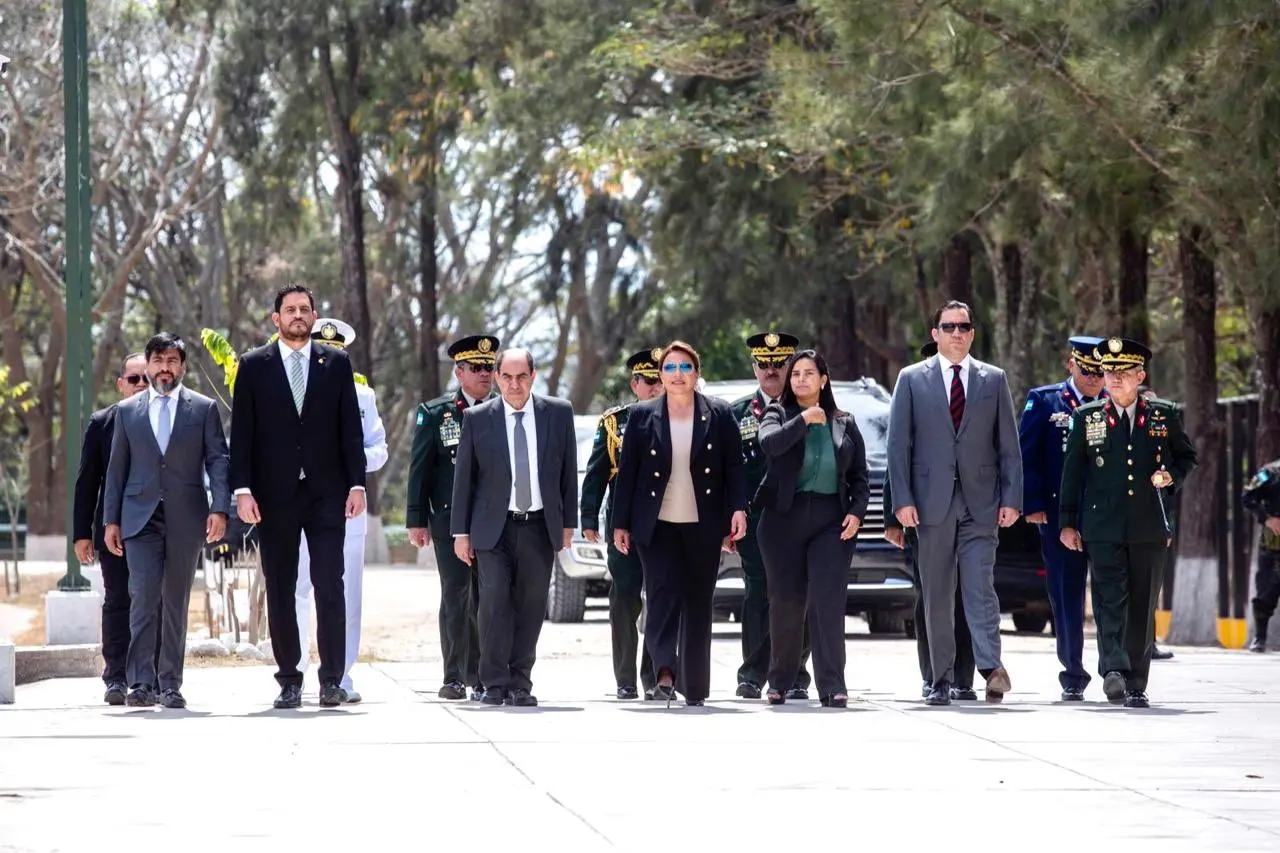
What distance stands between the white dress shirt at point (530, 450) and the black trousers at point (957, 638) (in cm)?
204

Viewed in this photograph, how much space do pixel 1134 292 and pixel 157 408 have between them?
13.7m

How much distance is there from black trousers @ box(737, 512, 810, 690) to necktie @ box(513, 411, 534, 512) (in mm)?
1438

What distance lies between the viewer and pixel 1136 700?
1261 centimetres

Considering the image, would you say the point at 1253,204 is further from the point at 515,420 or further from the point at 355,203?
the point at 355,203

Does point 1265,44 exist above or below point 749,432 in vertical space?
above

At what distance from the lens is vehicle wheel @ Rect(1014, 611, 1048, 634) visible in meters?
22.9

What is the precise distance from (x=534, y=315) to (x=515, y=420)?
1571 inches

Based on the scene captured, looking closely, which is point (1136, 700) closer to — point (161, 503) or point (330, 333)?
point (330, 333)

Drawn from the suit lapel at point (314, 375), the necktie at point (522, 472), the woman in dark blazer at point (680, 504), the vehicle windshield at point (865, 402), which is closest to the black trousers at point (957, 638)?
the woman in dark blazer at point (680, 504)

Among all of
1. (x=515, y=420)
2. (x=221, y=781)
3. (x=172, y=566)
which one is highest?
(x=515, y=420)

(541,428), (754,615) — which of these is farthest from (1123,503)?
(541,428)

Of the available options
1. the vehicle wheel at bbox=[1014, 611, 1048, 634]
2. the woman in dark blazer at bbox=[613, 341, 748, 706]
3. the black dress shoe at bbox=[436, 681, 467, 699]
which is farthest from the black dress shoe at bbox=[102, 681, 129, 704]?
the vehicle wheel at bbox=[1014, 611, 1048, 634]

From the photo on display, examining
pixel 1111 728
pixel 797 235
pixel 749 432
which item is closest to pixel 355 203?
pixel 797 235

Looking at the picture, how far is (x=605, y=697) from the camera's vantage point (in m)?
13.5
